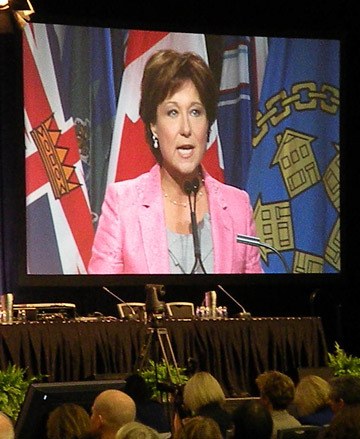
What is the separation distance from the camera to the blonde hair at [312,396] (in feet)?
16.9

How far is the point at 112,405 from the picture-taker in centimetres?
421

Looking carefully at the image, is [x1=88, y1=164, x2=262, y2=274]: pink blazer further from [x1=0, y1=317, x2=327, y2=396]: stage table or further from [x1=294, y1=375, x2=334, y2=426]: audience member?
[x1=294, y1=375, x2=334, y2=426]: audience member

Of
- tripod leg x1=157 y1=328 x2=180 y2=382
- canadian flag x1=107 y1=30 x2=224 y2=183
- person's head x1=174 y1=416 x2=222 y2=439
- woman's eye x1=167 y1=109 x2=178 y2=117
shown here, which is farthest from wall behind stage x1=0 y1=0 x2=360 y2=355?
person's head x1=174 y1=416 x2=222 y2=439

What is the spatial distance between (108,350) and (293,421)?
3.69 meters

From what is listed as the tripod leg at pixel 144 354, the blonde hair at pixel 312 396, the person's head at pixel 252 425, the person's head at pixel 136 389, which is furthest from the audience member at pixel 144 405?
the tripod leg at pixel 144 354

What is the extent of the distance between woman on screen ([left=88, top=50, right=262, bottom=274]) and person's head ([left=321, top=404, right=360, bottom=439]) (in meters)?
6.55

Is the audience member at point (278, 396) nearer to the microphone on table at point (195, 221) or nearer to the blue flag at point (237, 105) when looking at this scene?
the microphone on table at point (195, 221)

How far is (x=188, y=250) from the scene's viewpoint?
10227 mm

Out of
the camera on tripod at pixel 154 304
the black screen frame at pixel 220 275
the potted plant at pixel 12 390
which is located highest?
the black screen frame at pixel 220 275

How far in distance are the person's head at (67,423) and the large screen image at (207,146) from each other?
5.87 metres

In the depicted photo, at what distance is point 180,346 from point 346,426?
209 inches

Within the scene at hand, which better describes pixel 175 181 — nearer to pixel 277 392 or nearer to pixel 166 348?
pixel 166 348

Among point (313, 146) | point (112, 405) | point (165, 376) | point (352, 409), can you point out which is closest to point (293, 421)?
point (112, 405)

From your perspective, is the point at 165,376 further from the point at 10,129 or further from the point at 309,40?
the point at 309,40
